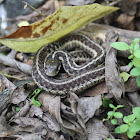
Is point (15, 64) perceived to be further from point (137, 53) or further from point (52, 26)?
point (137, 53)

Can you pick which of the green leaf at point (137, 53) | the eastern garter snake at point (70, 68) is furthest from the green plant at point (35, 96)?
the green leaf at point (137, 53)

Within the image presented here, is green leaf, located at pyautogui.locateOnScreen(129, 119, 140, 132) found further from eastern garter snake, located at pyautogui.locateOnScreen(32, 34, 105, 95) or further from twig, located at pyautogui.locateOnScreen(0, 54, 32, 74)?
twig, located at pyautogui.locateOnScreen(0, 54, 32, 74)

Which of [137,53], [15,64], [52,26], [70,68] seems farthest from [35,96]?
[137,53]

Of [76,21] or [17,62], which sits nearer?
[76,21]

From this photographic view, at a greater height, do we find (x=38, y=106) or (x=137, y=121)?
(x=137, y=121)

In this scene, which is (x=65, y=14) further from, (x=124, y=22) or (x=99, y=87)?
(x=124, y=22)

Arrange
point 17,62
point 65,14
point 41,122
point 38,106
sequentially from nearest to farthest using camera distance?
point 41,122
point 38,106
point 65,14
point 17,62

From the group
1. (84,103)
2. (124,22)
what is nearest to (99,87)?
(84,103)

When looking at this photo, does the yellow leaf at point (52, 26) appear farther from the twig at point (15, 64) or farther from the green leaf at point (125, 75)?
the green leaf at point (125, 75)
